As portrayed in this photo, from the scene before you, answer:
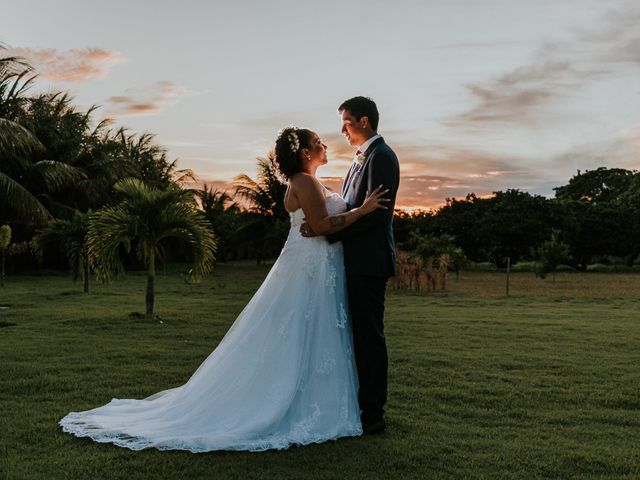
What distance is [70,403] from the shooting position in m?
6.09

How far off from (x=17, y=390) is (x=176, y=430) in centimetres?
261

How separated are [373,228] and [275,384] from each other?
1399 mm

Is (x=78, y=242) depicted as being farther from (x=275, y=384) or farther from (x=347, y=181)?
(x=275, y=384)

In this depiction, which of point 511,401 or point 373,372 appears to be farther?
point 511,401

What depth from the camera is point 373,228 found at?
5160mm

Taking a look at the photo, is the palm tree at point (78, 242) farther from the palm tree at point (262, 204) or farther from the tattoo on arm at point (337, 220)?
the palm tree at point (262, 204)

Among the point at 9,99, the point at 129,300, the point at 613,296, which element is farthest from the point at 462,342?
the point at 9,99

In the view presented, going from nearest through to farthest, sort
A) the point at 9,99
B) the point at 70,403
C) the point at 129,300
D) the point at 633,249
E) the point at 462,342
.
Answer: the point at 70,403
the point at 462,342
the point at 129,300
the point at 9,99
the point at 633,249

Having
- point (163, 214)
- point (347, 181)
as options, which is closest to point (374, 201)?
point (347, 181)

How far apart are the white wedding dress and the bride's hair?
1.29ft

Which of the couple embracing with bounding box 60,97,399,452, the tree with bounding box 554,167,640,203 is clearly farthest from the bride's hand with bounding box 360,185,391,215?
the tree with bounding box 554,167,640,203

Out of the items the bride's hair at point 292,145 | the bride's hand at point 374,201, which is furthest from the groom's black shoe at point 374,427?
the bride's hair at point 292,145

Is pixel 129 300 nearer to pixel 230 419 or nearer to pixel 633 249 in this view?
pixel 230 419

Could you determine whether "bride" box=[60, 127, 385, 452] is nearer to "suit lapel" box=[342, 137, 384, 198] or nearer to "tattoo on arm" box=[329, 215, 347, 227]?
"tattoo on arm" box=[329, 215, 347, 227]
